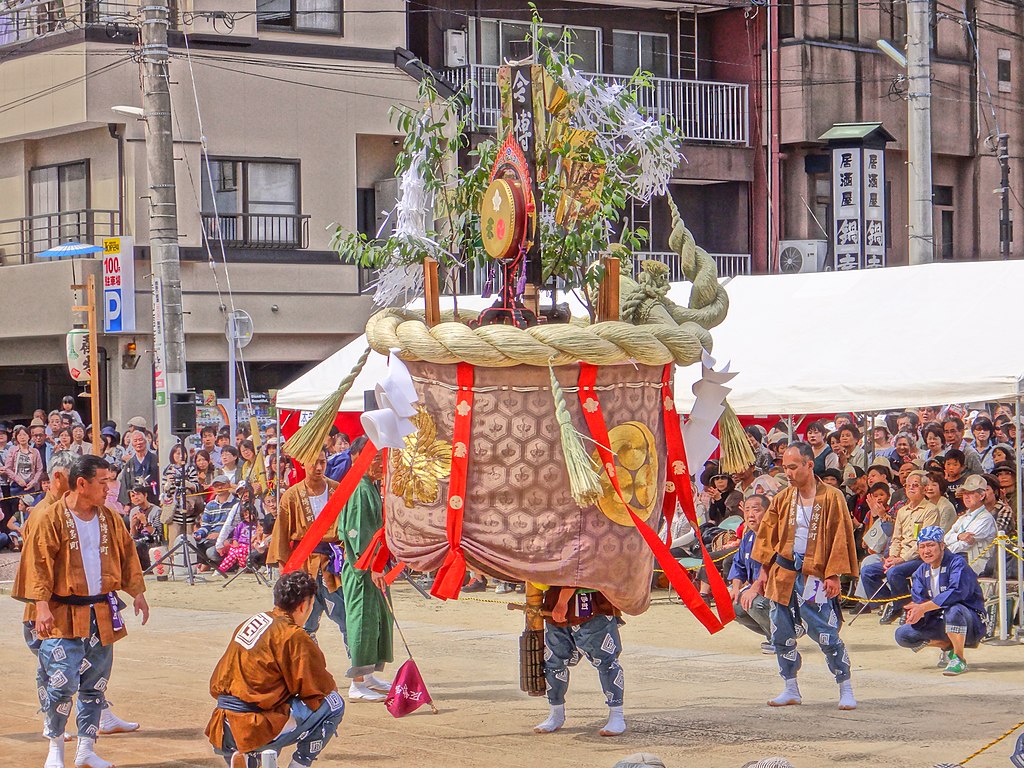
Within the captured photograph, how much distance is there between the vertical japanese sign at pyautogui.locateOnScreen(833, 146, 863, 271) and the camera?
23734 millimetres

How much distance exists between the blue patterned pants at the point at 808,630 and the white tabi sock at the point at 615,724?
1.23m

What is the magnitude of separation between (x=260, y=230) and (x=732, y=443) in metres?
16.5

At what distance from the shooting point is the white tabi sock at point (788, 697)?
31.3 ft

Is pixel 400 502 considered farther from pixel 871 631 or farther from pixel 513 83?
pixel 871 631

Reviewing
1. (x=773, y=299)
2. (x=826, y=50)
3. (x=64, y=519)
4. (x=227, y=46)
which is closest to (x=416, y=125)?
(x=64, y=519)

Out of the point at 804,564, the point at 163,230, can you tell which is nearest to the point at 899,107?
the point at 163,230

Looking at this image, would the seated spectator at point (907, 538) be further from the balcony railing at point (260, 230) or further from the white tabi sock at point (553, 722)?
the balcony railing at point (260, 230)

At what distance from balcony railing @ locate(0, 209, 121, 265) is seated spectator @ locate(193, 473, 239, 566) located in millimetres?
7067

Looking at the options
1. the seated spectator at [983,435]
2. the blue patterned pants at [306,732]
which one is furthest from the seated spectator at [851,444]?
the blue patterned pants at [306,732]

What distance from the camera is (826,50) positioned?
89.6 ft

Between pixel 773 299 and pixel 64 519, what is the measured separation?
328 inches

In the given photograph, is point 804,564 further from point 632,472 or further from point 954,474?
point 954,474

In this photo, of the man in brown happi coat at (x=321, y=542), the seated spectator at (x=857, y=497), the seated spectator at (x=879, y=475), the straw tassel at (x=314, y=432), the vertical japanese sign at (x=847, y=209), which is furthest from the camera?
the vertical japanese sign at (x=847, y=209)

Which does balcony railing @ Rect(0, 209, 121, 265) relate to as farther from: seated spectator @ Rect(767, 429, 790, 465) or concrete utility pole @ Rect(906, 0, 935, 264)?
concrete utility pole @ Rect(906, 0, 935, 264)
